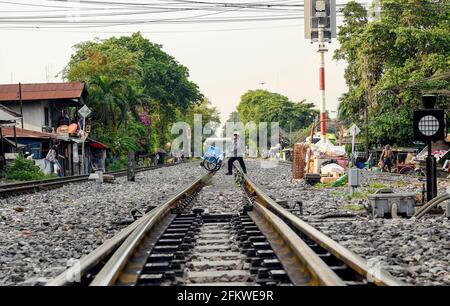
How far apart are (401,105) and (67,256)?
3299 cm

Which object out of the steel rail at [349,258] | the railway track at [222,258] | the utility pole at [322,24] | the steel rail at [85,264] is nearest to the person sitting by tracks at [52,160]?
the utility pole at [322,24]

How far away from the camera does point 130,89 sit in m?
50.3

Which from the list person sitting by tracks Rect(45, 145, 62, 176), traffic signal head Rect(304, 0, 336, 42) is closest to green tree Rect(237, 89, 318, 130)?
person sitting by tracks Rect(45, 145, 62, 176)

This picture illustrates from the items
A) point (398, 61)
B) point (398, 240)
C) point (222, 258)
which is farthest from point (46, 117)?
point (222, 258)

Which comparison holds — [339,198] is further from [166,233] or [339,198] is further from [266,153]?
[266,153]

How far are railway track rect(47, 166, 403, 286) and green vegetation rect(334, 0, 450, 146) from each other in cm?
2714

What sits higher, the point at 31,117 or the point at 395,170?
the point at 31,117

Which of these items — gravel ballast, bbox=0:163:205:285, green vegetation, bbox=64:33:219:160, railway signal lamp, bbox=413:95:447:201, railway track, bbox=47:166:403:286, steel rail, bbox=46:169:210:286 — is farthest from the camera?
green vegetation, bbox=64:33:219:160

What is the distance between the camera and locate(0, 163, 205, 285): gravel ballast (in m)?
6.25

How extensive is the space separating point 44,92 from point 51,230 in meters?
33.9

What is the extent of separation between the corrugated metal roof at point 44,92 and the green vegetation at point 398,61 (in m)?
16.7

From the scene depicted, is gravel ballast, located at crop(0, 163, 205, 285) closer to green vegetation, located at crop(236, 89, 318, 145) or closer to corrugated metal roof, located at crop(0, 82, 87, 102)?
corrugated metal roof, located at crop(0, 82, 87, 102)

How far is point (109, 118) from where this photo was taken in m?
49.1
